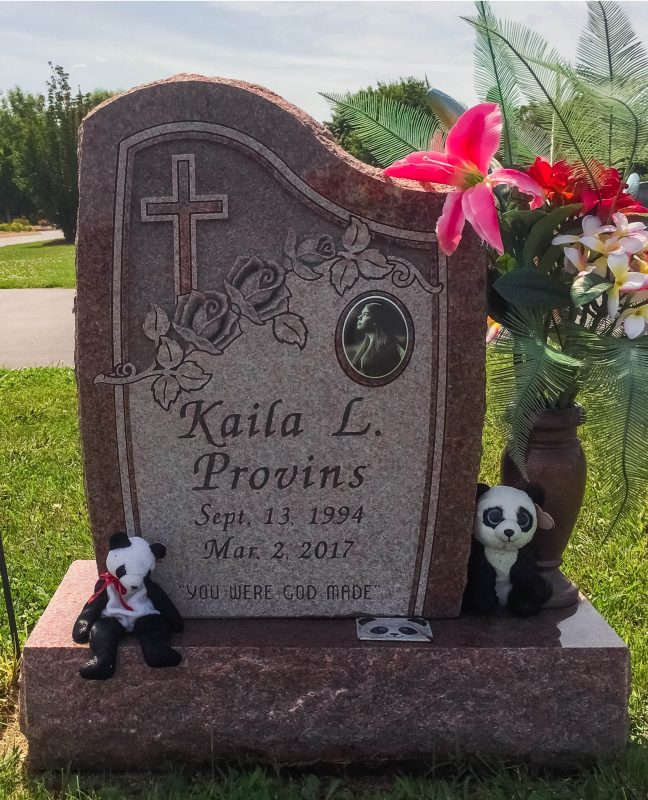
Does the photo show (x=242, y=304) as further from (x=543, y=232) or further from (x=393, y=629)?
(x=393, y=629)

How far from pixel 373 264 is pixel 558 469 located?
818 mm

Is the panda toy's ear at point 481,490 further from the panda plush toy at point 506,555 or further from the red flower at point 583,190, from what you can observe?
the red flower at point 583,190

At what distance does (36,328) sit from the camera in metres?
9.37

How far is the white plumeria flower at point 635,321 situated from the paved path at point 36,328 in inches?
229

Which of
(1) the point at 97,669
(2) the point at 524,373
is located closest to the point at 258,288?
(2) the point at 524,373

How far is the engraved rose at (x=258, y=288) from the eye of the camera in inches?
90.5

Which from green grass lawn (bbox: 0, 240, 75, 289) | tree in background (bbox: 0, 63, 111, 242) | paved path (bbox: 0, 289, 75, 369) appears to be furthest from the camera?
tree in background (bbox: 0, 63, 111, 242)

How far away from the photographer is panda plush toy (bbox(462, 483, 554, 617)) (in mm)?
2412

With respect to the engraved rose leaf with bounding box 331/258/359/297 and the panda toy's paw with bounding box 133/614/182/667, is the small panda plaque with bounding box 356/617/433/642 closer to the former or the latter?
the panda toy's paw with bounding box 133/614/182/667

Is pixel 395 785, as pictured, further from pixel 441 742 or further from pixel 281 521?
pixel 281 521

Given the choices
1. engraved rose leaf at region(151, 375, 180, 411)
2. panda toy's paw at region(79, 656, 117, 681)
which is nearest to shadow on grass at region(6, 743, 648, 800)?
panda toy's paw at region(79, 656, 117, 681)

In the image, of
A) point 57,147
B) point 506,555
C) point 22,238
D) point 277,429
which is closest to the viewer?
point 277,429

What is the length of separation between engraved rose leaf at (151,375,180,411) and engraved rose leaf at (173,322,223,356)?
11 cm

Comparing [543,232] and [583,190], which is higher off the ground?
[583,190]
